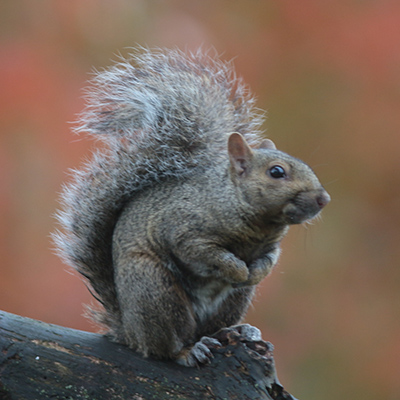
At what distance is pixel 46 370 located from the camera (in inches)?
75.7

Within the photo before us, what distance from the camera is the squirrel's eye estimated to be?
2.10 meters

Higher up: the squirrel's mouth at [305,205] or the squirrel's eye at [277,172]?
the squirrel's eye at [277,172]

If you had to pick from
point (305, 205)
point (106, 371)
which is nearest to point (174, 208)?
point (305, 205)

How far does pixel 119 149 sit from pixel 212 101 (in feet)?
1.24

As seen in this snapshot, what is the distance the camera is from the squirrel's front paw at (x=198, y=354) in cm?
205

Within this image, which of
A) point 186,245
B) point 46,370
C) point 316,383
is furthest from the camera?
point 316,383

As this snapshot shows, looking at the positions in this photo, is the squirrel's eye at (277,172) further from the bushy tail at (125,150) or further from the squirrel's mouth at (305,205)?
the bushy tail at (125,150)

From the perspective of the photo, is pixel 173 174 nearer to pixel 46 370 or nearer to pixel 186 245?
pixel 186 245

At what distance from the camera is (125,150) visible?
7.70 ft

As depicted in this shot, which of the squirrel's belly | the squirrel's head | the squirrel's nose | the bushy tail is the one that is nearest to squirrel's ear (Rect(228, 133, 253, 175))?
the squirrel's head

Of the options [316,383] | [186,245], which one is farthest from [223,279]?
[316,383]

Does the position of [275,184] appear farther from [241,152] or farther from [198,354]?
[198,354]

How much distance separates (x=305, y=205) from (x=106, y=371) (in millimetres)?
754

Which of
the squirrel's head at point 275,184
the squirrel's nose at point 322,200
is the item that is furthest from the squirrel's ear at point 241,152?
the squirrel's nose at point 322,200
